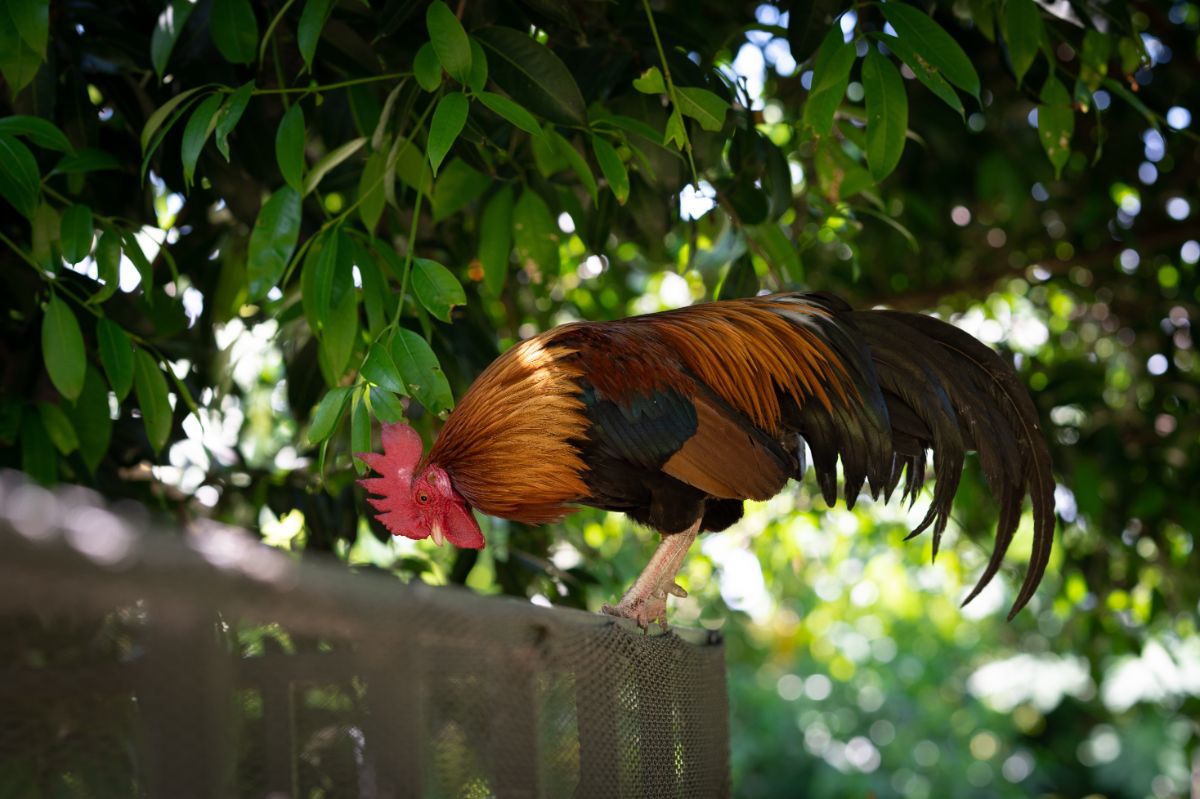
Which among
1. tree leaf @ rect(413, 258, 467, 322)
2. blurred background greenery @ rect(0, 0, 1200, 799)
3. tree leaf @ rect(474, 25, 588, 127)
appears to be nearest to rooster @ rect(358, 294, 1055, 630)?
blurred background greenery @ rect(0, 0, 1200, 799)

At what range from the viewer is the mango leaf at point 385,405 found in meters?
1.74

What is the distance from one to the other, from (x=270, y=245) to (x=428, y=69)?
0.44m

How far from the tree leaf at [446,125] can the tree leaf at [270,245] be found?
1.26ft

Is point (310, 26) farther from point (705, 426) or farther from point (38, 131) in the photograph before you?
point (705, 426)

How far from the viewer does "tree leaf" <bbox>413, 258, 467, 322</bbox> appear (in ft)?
5.82

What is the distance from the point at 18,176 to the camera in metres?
1.75

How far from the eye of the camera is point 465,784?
1.10 m

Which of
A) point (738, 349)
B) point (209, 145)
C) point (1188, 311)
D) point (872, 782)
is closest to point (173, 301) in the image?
point (209, 145)

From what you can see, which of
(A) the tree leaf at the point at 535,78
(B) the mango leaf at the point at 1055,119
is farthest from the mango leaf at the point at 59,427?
(B) the mango leaf at the point at 1055,119

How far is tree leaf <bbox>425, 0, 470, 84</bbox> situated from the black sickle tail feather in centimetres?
105

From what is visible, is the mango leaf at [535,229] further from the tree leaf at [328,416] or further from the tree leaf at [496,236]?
the tree leaf at [328,416]

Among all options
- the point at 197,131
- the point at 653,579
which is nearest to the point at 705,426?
the point at 653,579

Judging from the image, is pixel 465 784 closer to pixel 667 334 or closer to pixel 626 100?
pixel 667 334

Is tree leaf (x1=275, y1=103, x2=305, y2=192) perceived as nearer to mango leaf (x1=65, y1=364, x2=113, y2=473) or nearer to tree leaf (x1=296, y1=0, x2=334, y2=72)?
tree leaf (x1=296, y1=0, x2=334, y2=72)
